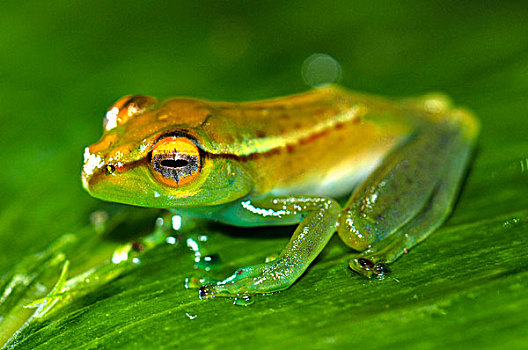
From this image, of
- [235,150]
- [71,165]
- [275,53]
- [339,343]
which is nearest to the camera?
[339,343]

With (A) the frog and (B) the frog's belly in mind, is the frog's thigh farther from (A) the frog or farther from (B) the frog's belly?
(B) the frog's belly

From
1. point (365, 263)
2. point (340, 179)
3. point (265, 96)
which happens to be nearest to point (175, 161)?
point (365, 263)

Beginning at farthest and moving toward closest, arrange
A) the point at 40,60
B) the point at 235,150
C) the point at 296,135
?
the point at 40,60 < the point at 296,135 < the point at 235,150

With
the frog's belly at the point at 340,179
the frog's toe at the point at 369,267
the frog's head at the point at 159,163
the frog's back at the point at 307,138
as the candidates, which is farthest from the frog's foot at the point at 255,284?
the frog's belly at the point at 340,179

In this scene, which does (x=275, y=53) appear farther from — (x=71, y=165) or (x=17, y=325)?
(x=17, y=325)

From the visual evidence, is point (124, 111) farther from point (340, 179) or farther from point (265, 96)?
A: point (265, 96)

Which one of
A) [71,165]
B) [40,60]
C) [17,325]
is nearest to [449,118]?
[71,165]
